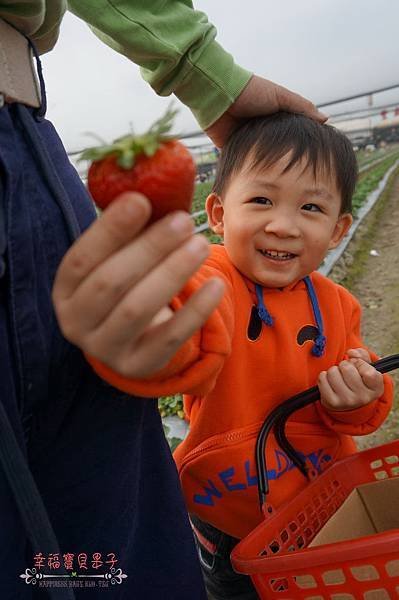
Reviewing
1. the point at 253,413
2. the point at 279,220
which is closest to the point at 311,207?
the point at 279,220

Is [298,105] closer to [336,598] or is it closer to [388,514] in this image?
[388,514]

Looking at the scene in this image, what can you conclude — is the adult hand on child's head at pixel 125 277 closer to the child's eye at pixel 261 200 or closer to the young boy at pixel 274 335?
the young boy at pixel 274 335

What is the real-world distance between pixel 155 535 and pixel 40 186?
33.4 inches

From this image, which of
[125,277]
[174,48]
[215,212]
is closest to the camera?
[125,277]

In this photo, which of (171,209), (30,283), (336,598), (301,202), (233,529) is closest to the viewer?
(171,209)

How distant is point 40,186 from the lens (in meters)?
0.87

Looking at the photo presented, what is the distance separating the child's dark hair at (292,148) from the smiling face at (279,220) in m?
0.03

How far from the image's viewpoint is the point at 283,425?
4.59 ft

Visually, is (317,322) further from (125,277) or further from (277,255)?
(125,277)

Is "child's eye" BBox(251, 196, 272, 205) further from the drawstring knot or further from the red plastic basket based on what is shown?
the red plastic basket

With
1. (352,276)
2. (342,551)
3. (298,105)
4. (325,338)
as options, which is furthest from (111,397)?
(352,276)

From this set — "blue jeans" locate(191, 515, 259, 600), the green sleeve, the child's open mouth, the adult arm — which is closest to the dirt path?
"blue jeans" locate(191, 515, 259, 600)

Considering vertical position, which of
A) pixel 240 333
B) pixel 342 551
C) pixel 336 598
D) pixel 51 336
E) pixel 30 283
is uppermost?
pixel 30 283

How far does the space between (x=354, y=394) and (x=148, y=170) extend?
1.00m
